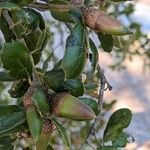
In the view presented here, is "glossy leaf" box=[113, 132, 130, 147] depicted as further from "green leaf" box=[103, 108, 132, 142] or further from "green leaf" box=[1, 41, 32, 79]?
"green leaf" box=[1, 41, 32, 79]

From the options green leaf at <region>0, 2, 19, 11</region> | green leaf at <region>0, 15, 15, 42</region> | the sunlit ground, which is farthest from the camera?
the sunlit ground

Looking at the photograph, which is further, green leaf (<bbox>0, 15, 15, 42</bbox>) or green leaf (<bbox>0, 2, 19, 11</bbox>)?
green leaf (<bbox>0, 15, 15, 42</bbox>)

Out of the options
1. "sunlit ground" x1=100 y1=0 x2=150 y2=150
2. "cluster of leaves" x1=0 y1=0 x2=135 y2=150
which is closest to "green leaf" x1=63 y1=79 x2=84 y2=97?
"cluster of leaves" x1=0 y1=0 x2=135 y2=150

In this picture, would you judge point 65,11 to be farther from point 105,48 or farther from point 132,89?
point 132,89

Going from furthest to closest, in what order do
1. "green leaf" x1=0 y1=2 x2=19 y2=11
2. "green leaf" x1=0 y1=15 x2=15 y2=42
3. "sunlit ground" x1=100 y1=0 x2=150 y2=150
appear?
"sunlit ground" x1=100 y1=0 x2=150 y2=150 < "green leaf" x1=0 y1=15 x2=15 y2=42 < "green leaf" x1=0 y1=2 x2=19 y2=11

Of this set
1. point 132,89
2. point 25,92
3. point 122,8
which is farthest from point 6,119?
point 132,89

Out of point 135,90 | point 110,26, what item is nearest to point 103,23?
point 110,26

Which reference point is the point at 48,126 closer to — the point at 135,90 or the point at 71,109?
the point at 71,109
